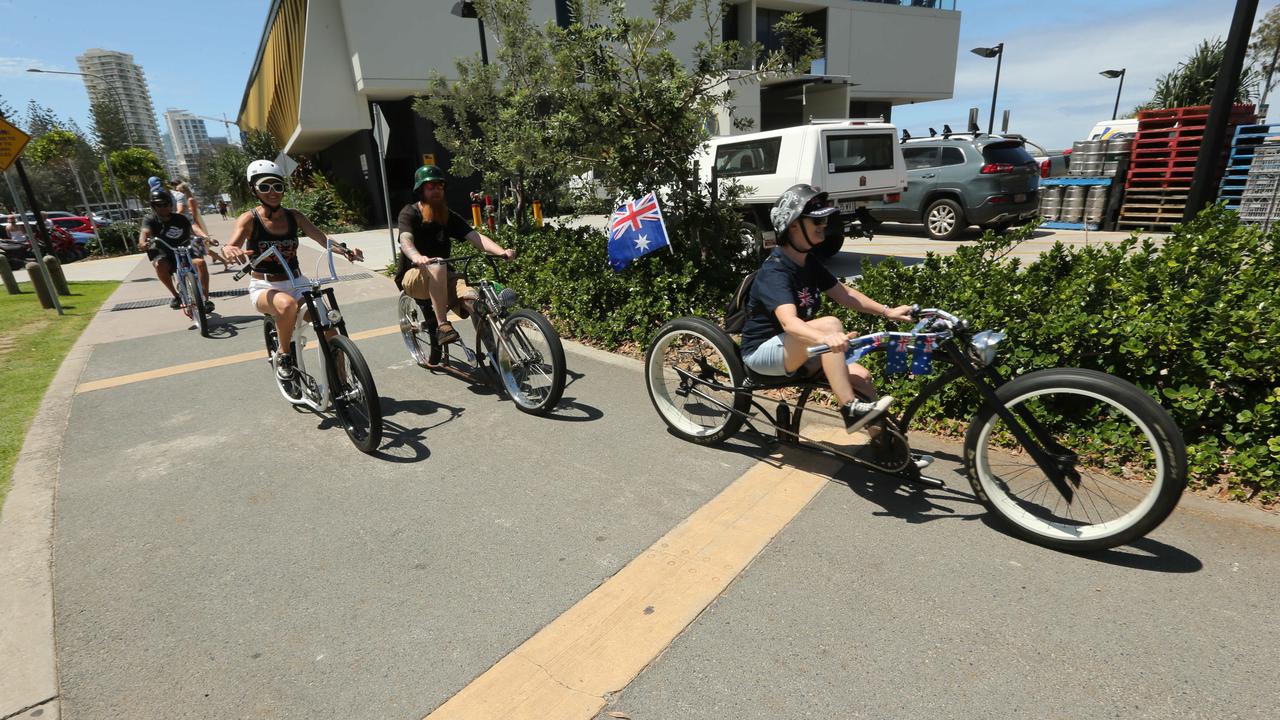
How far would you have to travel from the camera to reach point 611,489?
3678 millimetres

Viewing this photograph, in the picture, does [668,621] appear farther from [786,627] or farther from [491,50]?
[491,50]

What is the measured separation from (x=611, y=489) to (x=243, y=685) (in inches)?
75.3

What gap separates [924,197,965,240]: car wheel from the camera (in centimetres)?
1216

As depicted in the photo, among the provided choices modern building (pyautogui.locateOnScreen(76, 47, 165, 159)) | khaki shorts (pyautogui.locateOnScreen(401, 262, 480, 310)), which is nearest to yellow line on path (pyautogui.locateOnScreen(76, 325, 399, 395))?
khaki shorts (pyautogui.locateOnScreen(401, 262, 480, 310))

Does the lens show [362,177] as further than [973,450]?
Yes

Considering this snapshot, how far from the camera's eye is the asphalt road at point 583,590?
2.23 metres

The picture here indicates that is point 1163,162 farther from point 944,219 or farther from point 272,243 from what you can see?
point 272,243

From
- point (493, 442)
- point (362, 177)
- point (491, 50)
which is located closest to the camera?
point (493, 442)

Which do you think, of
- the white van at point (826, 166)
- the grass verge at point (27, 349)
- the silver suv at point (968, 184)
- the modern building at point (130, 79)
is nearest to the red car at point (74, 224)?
the grass verge at point (27, 349)

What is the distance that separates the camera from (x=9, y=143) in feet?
30.6

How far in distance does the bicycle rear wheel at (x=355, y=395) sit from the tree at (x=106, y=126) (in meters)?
75.8

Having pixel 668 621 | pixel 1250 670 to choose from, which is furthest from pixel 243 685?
pixel 1250 670

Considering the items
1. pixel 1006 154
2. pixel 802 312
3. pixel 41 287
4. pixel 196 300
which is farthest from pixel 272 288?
pixel 1006 154

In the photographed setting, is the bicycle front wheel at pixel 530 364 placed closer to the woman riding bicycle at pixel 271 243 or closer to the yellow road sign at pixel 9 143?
the woman riding bicycle at pixel 271 243
